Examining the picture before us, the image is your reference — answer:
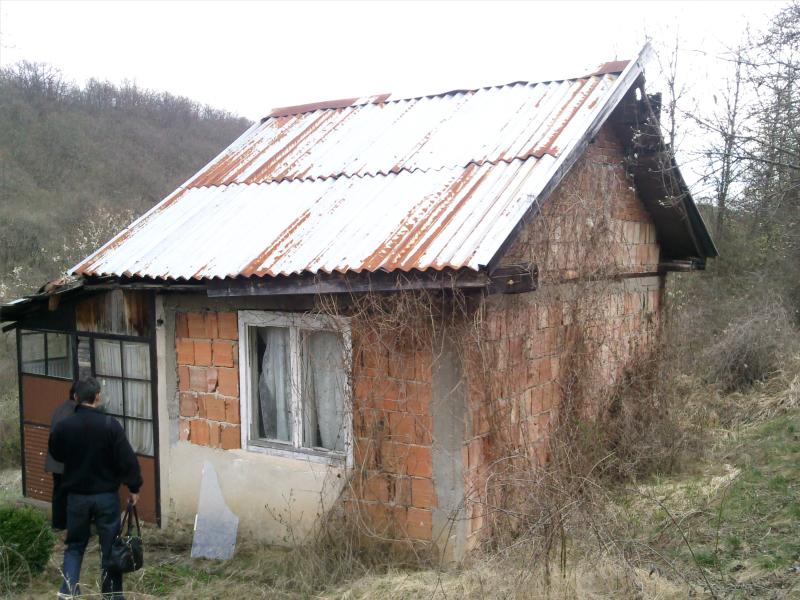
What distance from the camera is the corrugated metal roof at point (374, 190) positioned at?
6031mm

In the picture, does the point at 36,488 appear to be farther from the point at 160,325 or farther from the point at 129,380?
the point at 160,325

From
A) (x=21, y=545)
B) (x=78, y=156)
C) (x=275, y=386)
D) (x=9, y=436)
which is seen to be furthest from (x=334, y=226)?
(x=78, y=156)

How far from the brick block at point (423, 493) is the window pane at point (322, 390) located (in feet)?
2.80

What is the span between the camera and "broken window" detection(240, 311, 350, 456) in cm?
662

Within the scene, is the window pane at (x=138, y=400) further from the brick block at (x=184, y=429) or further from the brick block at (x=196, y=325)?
the brick block at (x=196, y=325)

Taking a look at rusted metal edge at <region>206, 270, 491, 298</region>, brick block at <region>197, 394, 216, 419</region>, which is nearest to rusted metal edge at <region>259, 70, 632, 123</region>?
rusted metal edge at <region>206, 270, 491, 298</region>

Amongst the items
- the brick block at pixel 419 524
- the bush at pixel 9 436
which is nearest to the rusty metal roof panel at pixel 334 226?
the brick block at pixel 419 524

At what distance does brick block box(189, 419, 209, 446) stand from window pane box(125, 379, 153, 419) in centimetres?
67

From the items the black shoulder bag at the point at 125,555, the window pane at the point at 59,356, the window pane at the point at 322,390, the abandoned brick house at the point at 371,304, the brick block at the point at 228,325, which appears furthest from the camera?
the window pane at the point at 59,356

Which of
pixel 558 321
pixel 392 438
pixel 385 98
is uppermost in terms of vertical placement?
pixel 385 98

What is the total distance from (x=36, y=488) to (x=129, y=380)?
2306 millimetres

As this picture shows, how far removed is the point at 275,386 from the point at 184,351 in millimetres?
1143

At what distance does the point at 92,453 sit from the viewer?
17.9 feet

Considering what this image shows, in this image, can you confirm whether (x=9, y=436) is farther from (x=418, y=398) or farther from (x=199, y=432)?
(x=418, y=398)
